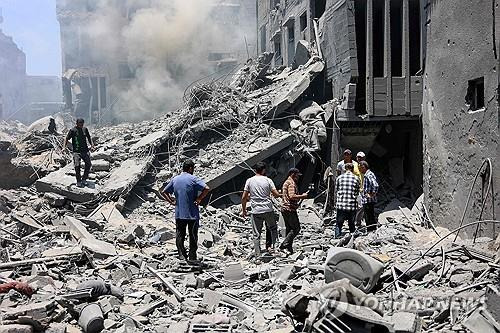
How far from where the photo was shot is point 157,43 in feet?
113

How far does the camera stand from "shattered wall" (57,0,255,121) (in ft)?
112

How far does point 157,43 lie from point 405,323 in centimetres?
3315

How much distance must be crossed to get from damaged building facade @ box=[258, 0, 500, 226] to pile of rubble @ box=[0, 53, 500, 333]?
771 millimetres

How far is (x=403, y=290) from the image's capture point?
4.87 m

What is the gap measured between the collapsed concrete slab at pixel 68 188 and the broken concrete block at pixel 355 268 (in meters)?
6.23

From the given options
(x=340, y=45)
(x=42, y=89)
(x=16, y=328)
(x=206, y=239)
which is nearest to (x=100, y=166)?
(x=206, y=239)

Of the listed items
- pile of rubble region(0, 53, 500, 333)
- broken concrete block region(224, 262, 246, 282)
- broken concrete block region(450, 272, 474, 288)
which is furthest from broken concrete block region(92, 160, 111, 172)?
broken concrete block region(450, 272, 474, 288)

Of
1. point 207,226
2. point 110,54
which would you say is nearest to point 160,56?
point 110,54

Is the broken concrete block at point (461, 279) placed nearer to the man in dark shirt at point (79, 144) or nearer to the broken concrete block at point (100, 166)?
the man in dark shirt at point (79, 144)

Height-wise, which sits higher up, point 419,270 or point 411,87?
point 411,87

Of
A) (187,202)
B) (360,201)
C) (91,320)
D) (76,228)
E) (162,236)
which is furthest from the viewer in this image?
(162,236)

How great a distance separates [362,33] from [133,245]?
805 centimetres

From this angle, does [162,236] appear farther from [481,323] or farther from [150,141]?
[481,323]

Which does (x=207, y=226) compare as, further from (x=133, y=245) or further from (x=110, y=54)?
(x=110, y=54)
